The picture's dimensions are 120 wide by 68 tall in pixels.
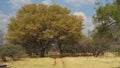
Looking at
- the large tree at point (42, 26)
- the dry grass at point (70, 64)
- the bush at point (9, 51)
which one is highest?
the large tree at point (42, 26)

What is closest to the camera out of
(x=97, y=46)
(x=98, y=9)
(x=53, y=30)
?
(x=98, y=9)

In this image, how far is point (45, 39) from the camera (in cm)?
7125

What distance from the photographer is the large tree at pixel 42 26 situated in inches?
2758

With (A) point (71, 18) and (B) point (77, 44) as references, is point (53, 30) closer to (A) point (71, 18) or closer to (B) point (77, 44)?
(A) point (71, 18)

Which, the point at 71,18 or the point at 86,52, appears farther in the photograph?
the point at 86,52

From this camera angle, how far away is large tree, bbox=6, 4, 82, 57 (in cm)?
Result: 7006

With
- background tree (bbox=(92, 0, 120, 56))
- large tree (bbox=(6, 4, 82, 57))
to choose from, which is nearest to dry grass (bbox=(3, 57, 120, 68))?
background tree (bbox=(92, 0, 120, 56))

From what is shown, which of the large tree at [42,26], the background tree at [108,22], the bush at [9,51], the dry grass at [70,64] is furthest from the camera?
the large tree at [42,26]

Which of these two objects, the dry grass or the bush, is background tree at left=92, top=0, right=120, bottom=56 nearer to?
the dry grass

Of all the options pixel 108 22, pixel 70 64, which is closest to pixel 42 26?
pixel 70 64

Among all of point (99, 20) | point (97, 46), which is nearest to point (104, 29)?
point (99, 20)

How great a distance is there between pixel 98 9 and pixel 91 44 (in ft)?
171

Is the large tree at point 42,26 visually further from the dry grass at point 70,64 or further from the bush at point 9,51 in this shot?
the dry grass at point 70,64

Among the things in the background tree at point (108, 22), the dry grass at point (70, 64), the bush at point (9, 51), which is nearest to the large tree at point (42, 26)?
the bush at point (9, 51)
